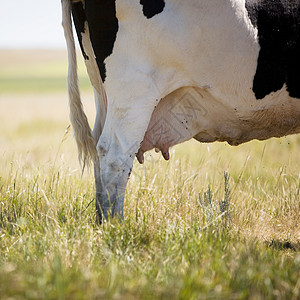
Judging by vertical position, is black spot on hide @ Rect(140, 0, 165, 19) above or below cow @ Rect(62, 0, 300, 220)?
above

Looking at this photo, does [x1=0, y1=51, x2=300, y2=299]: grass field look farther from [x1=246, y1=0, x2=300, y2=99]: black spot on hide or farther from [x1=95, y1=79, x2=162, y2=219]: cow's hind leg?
[x1=246, y1=0, x2=300, y2=99]: black spot on hide

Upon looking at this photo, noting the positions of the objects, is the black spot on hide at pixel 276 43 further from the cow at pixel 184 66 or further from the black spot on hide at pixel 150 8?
the black spot on hide at pixel 150 8

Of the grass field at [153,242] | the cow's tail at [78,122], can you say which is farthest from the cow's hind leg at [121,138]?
the cow's tail at [78,122]

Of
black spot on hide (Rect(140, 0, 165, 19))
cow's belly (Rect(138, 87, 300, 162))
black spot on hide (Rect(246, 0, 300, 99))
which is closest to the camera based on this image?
black spot on hide (Rect(140, 0, 165, 19))

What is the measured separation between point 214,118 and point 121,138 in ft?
2.67

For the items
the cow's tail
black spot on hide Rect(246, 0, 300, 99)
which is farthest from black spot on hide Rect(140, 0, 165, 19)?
the cow's tail

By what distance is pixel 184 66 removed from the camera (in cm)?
376

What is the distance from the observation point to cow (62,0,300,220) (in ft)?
12.2

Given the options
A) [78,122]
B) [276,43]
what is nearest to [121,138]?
[78,122]

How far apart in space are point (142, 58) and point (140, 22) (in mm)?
269

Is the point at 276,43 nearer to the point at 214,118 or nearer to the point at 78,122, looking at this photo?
the point at 214,118

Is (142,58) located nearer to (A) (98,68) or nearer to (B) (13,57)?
(A) (98,68)

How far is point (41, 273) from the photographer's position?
7.89 feet

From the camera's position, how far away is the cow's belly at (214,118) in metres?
3.94
